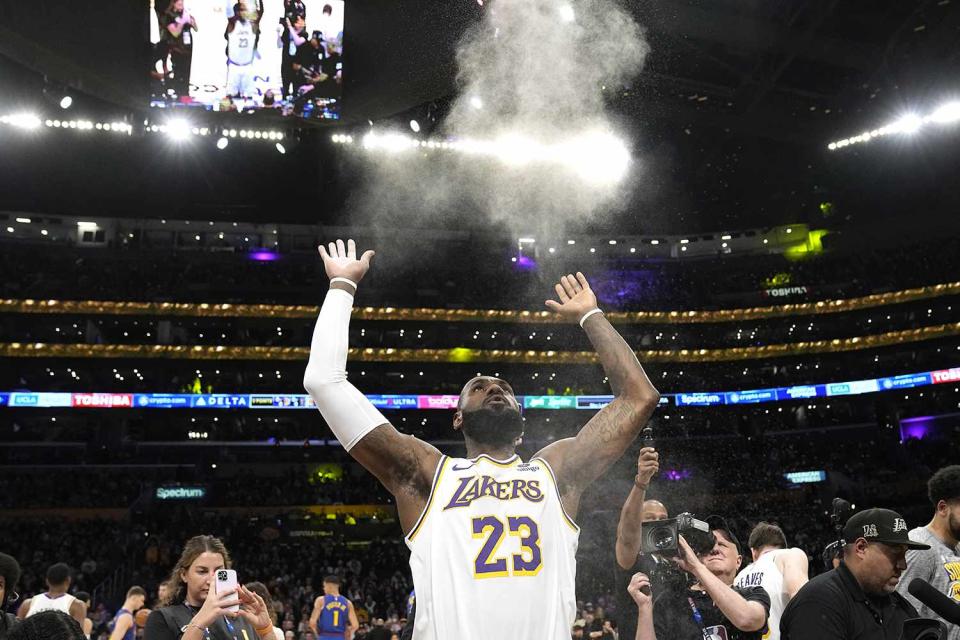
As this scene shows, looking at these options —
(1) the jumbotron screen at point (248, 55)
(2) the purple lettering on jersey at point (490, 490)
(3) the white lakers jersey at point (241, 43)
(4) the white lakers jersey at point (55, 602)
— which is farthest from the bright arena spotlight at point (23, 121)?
Answer: (2) the purple lettering on jersey at point (490, 490)

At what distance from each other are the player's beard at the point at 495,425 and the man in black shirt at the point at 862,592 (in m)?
1.78

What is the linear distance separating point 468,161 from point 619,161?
7159mm

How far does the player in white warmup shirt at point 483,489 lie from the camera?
262 centimetres

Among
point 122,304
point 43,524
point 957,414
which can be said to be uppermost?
point 122,304

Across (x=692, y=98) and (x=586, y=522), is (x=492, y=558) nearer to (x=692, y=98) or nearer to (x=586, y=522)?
(x=586, y=522)

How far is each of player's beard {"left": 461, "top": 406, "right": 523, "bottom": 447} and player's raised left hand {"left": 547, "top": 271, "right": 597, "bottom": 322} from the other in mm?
505

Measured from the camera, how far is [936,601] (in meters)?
3.20

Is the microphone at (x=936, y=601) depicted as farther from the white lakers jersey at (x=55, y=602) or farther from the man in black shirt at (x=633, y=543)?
the white lakers jersey at (x=55, y=602)

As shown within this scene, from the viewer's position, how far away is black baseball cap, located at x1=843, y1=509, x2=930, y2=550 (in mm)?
3756

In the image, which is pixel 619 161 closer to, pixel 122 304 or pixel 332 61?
pixel 332 61

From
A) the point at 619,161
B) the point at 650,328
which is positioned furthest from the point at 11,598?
the point at 650,328

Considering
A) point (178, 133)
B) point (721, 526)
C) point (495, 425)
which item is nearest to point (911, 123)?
point (178, 133)

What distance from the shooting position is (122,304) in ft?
120

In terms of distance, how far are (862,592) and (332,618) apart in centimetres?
904
